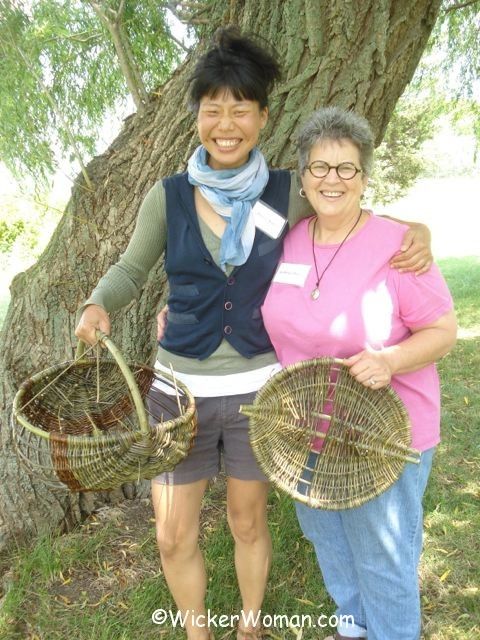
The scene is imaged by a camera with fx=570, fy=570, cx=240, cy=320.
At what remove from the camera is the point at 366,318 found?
1.63m

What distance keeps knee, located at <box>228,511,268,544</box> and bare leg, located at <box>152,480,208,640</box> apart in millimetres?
140

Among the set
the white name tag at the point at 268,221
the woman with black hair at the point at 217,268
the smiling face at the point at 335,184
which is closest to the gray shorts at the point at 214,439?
the woman with black hair at the point at 217,268

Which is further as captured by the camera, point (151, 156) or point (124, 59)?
point (124, 59)

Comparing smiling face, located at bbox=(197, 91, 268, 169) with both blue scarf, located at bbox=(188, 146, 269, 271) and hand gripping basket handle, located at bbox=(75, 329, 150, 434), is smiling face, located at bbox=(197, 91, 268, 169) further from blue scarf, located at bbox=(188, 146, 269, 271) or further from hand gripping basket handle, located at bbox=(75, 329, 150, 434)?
hand gripping basket handle, located at bbox=(75, 329, 150, 434)

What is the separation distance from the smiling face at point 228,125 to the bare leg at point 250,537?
Answer: 3.59 ft

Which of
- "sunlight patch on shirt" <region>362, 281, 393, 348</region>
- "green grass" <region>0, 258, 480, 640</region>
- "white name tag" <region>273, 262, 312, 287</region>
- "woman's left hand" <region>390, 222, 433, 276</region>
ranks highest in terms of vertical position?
"woman's left hand" <region>390, 222, 433, 276</region>

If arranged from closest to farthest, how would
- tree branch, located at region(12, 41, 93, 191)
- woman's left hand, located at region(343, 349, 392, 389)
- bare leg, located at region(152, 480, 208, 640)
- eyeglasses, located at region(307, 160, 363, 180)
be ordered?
woman's left hand, located at region(343, 349, 392, 389), eyeglasses, located at region(307, 160, 363, 180), bare leg, located at region(152, 480, 208, 640), tree branch, located at region(12, 41, 93, 191)

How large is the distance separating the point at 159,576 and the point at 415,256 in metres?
1.79

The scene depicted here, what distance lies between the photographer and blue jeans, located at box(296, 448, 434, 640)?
1734 mm

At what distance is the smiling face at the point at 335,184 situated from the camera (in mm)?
1691

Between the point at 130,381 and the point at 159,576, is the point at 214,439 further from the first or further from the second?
the point at 159,576

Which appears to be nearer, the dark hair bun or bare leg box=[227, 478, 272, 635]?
the dark hair bun

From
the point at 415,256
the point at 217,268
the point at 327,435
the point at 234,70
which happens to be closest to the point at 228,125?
the point at 234,70

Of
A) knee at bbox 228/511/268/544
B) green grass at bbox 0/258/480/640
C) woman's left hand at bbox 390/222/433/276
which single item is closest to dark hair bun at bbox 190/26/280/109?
woman's left hand at bbox 390/222/433/276
